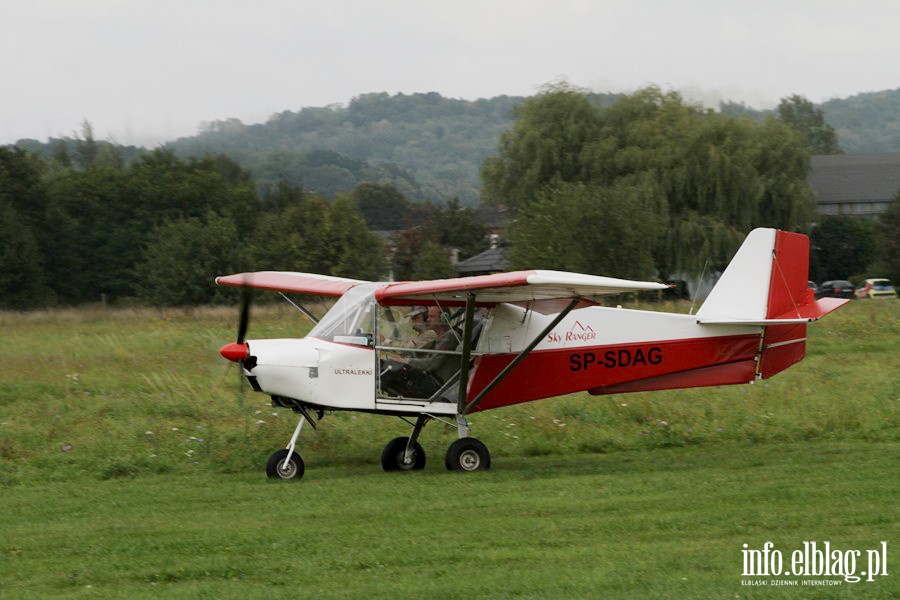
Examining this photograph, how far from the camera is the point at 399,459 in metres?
13.8

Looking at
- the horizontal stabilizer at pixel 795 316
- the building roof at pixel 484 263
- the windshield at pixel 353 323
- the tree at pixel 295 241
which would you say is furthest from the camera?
the building roof at pixel 484 263

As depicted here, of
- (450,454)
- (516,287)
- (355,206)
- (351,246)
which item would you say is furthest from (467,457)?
(355,206)

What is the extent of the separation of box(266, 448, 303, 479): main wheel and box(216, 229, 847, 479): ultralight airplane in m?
0.01

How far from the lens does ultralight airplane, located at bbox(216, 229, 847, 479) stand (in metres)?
12.7

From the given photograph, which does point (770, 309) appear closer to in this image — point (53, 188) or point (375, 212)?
point (53, 188)

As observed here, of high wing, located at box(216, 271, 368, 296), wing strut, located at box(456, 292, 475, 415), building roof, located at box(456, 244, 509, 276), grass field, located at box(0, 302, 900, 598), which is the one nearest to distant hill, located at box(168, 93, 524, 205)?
building roof, located at box(456, 244, 509, 276)

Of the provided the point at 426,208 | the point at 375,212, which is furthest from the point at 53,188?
the point at 375,212

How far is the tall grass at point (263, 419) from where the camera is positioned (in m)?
14.3

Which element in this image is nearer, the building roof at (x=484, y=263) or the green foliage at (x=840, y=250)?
the building roof at (x=484, y=263)

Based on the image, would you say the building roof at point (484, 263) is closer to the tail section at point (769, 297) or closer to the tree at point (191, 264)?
the tree at point (191, 264)

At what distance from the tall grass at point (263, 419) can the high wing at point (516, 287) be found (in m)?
2.60

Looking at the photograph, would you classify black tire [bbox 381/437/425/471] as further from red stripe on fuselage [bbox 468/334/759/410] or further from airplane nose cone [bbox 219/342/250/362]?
airplane nose cone [bbox 219/342/250/362]

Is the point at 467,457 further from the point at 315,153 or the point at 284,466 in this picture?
the point at 315,153

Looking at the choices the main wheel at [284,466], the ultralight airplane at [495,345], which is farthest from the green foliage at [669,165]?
the main wheel at [284,466]
